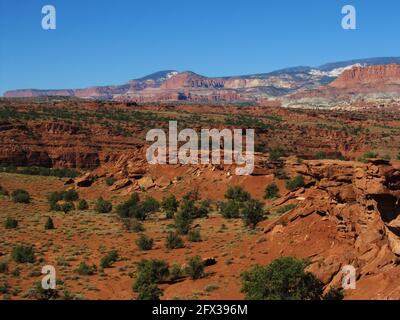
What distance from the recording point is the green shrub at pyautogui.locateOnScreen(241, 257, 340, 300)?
1784cm

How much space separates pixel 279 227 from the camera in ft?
84.6

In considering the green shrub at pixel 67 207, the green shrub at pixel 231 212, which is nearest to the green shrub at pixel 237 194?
the green shrub at pixel 231 212

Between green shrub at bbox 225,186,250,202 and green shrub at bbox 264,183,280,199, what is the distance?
4.49 ft

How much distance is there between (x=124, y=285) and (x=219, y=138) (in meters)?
46.2

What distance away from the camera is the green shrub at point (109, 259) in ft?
83.3

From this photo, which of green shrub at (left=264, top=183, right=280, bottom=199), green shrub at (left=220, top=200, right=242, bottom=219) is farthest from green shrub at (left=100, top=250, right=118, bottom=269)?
green shrub at (left=264, top=183, right=280, bottom=199)

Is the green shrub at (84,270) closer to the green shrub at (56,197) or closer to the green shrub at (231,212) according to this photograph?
the green shrub at (231,212)

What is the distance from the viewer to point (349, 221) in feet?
70.0

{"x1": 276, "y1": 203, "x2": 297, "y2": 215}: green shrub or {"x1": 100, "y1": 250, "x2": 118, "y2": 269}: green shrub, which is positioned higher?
{"x1": 276, "y1": 203, "x2": 297, "y2": 215}: green shrub

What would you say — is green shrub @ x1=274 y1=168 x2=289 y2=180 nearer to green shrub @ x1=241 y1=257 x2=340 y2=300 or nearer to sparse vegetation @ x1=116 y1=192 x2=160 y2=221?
sparse vegetation @ x1=116 y1=192 x2=160 y2=221

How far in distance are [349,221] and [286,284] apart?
473cm
